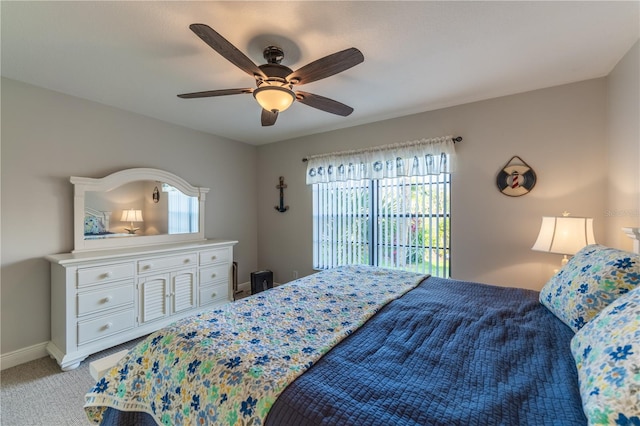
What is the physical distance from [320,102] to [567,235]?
2098mm

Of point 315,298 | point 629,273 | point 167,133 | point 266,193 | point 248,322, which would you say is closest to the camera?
point 629,273

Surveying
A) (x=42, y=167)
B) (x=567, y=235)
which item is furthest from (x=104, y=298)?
(x=567, y=235)

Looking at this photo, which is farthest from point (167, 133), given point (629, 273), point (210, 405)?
point (629, 273)

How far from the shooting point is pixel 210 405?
0.92 meters

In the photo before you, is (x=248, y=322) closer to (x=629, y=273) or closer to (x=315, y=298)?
(x=315, y=298)

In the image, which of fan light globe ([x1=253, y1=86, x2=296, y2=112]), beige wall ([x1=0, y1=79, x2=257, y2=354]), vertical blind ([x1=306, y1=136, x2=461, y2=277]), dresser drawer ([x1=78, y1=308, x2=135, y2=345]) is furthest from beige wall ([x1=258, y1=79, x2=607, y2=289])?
dresser drawer ([x1=78, y1=308, x2=135, y2=345])

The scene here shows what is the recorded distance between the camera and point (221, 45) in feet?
4.54

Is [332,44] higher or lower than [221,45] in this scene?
higher

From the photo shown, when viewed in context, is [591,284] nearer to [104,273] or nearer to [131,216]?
[104,273]

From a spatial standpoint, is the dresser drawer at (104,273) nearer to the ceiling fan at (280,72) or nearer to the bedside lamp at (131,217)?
the bedside lamp at (131,217)

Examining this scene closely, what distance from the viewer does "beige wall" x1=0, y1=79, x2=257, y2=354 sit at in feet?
7.35

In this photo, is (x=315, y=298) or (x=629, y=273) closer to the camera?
(x=629, y=273)

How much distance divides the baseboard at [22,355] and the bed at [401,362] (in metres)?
1.82

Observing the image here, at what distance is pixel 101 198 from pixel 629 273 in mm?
3855
